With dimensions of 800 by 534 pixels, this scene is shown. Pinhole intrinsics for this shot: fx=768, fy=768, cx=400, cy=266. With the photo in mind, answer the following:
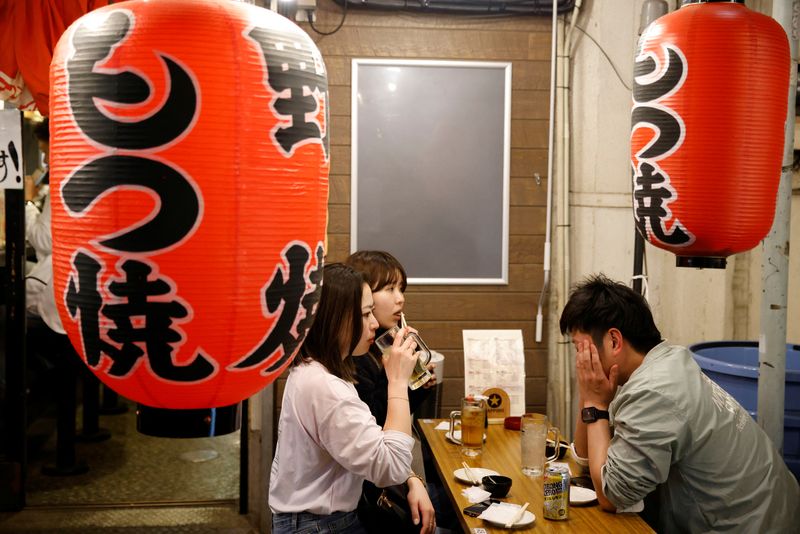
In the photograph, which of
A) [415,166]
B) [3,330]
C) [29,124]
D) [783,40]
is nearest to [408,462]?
[783,40]

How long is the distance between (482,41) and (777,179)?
9.01ft

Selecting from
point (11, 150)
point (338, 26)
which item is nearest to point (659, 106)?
point (338, 26)

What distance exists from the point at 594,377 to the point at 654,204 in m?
0.68

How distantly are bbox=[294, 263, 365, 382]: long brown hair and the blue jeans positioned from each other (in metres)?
0.48

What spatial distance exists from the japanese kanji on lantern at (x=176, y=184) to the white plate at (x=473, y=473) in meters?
1.65

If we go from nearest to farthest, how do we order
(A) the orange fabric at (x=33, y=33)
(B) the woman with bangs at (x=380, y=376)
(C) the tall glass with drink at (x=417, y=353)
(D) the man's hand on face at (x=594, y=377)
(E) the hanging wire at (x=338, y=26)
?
(D) the man's hand on face at (x=594, y=377)
(B) the woman with bangs at (x=380, y=376)
(C) the tall glass with drink at (x=417, y=353)
(A) the orange fabric at (x=33, y=33)
(E) the hanging wire at (x=338, y=26)

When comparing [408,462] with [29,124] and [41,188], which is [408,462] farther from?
[29,124]

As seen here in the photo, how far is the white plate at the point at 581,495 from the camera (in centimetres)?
273

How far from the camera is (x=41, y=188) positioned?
19.9 feet

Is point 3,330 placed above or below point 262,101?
below

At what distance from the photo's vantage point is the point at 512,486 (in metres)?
2.94

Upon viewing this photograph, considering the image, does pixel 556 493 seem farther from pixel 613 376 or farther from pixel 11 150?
pixel 11 150

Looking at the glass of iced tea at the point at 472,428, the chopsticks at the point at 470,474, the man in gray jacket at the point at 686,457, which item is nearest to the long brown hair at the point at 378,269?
the glass of iced tea at the point at 472,428

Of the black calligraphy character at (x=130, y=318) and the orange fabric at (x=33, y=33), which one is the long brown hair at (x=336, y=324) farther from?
the orange fabric at (x=33, y=33)
